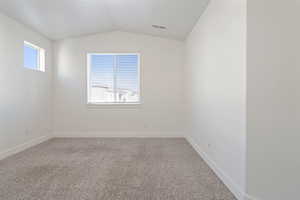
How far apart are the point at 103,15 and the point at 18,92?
2.33m

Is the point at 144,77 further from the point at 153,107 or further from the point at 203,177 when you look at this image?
the point at 203,177

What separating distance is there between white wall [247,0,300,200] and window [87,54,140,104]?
3.39m

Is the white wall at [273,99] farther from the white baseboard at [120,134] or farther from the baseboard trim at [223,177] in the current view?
the white baseboard at [120,134]

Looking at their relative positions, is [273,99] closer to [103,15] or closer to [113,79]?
[103,15]

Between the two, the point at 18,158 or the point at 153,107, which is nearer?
the point at 18,158

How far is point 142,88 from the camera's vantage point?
4609 mm

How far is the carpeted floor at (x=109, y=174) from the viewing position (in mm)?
1898

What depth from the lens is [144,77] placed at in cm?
461

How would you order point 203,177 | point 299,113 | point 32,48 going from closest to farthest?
point 299,113, point 203,177, point 32,48

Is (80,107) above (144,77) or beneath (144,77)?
beneath

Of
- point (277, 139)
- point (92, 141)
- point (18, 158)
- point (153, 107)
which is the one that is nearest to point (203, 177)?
point (277, 139)

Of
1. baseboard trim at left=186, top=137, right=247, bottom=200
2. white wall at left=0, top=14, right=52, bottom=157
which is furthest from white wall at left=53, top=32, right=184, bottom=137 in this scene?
baseboard trim at left=186, top=137, right=247, bottom=200

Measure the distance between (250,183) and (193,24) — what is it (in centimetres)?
300

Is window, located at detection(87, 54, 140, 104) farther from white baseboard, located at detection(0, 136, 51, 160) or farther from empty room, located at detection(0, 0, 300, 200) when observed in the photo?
white baseboard, located at detection(0, 136, 51, 160)
